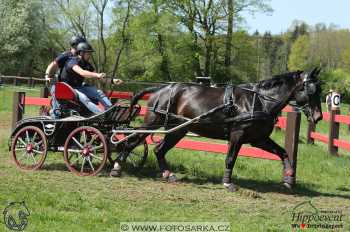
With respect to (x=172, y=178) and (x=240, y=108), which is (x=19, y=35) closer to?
(x=172, y=178)

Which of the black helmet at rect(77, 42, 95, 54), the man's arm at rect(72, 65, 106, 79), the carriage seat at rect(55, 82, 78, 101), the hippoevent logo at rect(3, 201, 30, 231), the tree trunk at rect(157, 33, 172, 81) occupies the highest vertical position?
the tree trunk at rect(157, 33, 172, 81)

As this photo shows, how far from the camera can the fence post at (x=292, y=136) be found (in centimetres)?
920

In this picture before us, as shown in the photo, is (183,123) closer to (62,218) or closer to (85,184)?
(85,184)

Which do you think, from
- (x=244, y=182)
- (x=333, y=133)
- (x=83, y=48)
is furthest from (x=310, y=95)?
(x=333, y=133)

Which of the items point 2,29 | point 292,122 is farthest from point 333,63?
point 292,122

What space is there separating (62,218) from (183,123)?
10.6 feet

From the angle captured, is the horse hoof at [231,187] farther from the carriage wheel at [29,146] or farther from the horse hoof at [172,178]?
the carriage wheel at [29,146]

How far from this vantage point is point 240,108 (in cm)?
861

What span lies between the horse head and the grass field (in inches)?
46.2

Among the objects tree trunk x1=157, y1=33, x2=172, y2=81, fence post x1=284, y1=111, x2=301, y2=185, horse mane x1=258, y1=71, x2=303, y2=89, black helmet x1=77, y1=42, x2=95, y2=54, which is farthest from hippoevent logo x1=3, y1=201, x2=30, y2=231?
tree trunk x1=157, y1=33, x2=172, y2=81

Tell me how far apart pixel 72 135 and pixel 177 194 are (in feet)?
7.02

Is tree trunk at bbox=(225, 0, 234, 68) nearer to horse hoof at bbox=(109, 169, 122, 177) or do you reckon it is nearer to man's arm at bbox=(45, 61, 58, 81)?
man's arm at bbox=(45, 61, 58, 81)

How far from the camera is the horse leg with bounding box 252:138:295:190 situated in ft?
28.6

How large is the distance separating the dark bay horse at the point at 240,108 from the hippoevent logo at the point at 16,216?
3029 mm
